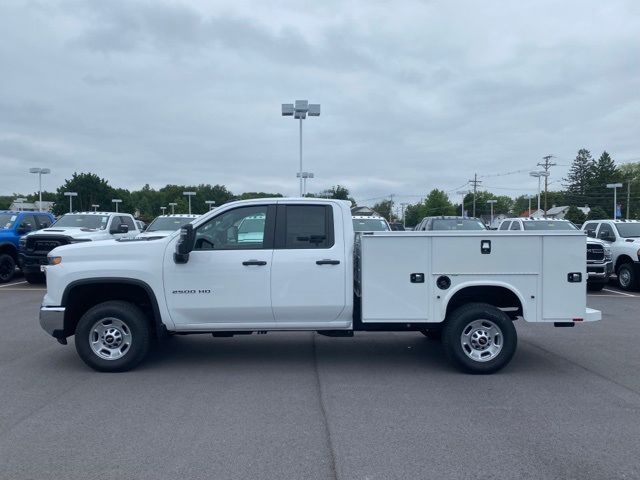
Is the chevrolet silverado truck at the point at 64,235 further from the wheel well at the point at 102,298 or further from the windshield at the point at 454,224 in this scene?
the windshield at the point at 454,224

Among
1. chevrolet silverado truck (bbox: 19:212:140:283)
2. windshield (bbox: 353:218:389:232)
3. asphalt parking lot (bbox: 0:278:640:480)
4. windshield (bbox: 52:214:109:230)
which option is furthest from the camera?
windshield (bbox: 52:214:109:230)

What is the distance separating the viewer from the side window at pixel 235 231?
730 centimetres

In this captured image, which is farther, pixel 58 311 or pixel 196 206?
pixel 196 206

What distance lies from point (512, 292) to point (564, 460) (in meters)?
2.74

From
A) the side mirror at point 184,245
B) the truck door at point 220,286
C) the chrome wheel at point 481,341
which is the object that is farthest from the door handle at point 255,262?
the chrome wheel at point 481,341

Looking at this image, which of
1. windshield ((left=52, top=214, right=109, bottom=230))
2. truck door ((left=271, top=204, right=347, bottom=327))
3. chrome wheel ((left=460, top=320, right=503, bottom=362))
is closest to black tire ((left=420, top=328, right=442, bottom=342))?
chrome wheel ((left=460, top=320, right=503, bottom=362))

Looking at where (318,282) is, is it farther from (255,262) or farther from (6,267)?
(6,267)

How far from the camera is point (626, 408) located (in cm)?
605

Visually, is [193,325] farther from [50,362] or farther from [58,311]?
[50,362]

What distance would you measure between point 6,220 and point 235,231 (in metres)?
14.0

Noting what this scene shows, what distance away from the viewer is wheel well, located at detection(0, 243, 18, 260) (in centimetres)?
1736

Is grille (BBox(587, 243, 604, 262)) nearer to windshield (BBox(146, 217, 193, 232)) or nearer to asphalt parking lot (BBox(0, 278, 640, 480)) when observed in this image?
asphalt parking lot (BBox(0, 278, 640, 480))

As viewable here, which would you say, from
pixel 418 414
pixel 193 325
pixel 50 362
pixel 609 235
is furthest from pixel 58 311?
pixel 609 235

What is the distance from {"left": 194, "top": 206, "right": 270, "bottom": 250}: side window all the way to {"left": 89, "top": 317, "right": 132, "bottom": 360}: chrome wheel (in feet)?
4.38
